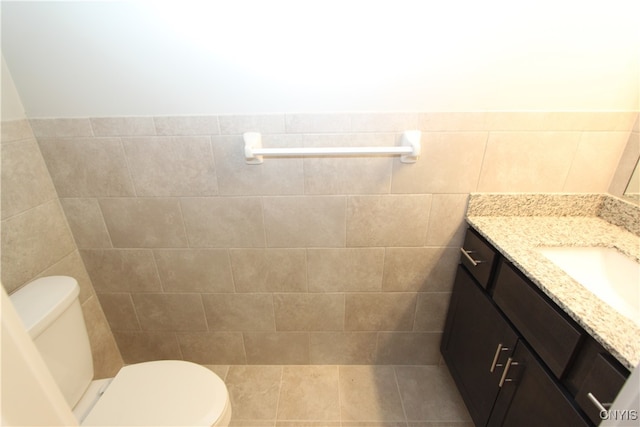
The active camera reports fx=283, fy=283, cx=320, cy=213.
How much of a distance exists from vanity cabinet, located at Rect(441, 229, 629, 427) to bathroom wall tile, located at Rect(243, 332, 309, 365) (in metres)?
0.76

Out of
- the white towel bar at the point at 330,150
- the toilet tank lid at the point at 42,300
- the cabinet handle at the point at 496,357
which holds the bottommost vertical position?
the cabinet handle at the point at 496,357

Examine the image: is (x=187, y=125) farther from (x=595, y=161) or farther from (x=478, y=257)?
(x=595, y=161)

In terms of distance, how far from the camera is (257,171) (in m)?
1.16

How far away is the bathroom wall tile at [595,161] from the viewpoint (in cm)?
107

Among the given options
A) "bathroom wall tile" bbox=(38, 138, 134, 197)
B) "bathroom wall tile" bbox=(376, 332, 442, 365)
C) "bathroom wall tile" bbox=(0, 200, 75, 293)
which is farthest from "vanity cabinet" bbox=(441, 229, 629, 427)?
"bathroom wall tile" bbox=(0, 200, 75, 293)

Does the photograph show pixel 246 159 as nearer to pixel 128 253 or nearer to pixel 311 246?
pixel 311 246

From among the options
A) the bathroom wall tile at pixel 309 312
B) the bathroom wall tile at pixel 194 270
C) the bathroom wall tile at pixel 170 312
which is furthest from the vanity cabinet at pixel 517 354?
the bathroom wall tile at pixel 170 312

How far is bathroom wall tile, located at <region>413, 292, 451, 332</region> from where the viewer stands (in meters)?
1.39

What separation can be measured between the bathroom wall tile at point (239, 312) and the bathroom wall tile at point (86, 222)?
1.74ft

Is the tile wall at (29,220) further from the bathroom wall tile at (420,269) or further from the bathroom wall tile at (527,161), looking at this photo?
the bathroom wall tile at (527,161)

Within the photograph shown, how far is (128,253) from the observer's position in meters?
1.31

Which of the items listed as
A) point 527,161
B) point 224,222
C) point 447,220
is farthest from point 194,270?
point 527,161

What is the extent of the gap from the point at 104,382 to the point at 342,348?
107cm

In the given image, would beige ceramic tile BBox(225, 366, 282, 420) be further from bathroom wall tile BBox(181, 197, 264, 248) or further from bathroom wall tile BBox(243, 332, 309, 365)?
bathroom wall tile BBox(181, 197, 264, 248)
